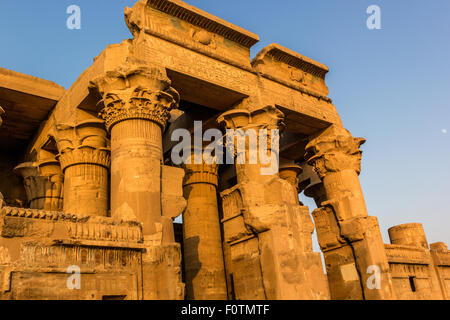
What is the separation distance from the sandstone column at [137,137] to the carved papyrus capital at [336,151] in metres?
5.60

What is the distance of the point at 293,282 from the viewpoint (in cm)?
884

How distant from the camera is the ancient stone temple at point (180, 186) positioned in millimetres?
6852

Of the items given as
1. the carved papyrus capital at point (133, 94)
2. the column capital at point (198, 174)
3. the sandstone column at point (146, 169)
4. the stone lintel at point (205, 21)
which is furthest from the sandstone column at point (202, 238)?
the carved papyrus capital at point (133, 94)

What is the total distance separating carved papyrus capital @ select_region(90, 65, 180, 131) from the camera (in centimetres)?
859

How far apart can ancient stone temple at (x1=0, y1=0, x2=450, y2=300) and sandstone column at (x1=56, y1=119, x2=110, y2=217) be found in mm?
29

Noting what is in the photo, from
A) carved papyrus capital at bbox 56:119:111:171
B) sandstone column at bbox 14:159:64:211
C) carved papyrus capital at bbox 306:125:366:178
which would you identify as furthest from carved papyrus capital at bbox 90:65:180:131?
carved papyrus capital at bbox 306:125:366:178

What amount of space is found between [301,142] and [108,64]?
776cm

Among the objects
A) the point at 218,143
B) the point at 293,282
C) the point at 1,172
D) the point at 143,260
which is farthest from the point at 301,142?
the point at 1,172

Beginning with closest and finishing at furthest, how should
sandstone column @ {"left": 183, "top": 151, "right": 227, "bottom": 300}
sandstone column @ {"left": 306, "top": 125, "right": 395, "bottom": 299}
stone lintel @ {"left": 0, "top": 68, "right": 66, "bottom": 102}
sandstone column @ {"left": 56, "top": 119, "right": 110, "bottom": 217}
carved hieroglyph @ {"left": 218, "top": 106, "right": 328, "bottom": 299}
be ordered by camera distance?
carved hieroglyph @ {"left": 218, "top": 106, "right": 328, "bottom": 299}, sandstone column @ {"left": 56, "top": 119, "right": 110, "bottom": 217}, stone lintel @ {"left": 0, "top": 68, "right": 66, "bottom": 102}, sandstone column @ {"left": 306, "top": 125, "right": 395, "bottom": 299}, sandstone column @ {"left": 183, "top": 151, "right": 227, "bottom": 300}

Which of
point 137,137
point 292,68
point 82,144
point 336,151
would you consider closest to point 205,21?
point 292,68

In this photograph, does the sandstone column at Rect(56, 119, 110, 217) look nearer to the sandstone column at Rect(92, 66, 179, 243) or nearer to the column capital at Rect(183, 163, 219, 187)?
the sandstone column at Rect(92, 66, 179, 243)

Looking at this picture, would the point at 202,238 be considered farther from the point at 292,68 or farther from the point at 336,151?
the point at 292,68

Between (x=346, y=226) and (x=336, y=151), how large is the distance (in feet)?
7.59

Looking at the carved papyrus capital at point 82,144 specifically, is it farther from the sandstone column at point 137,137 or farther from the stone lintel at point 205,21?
the stone lintel at point 205,21
